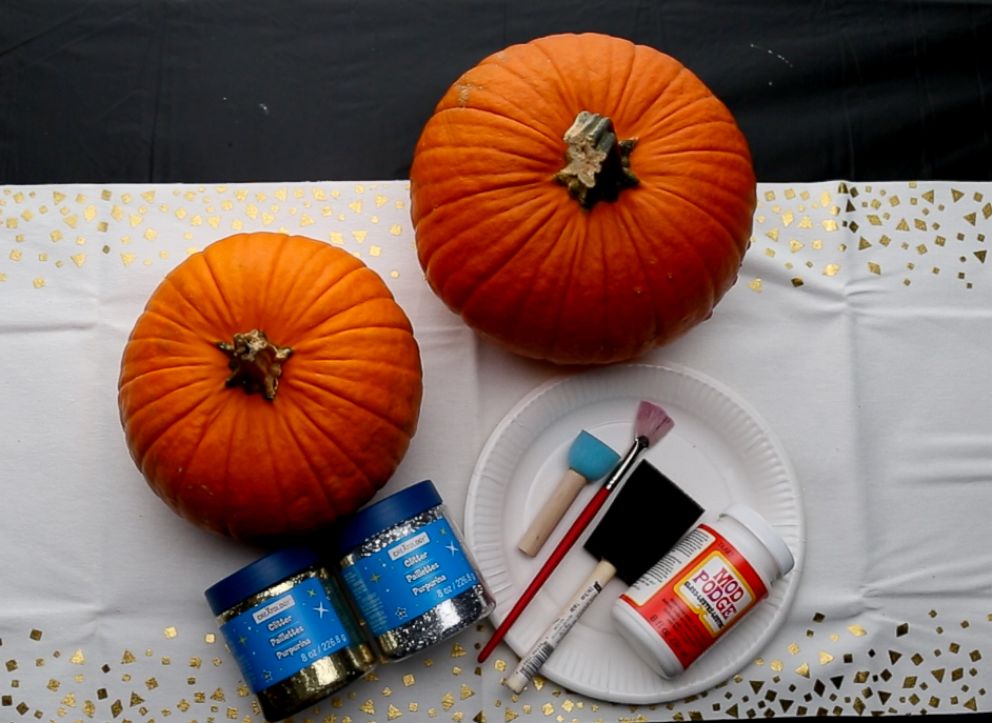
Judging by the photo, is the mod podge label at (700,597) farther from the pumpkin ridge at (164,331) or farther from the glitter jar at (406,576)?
the pumpkin ridge at (164,331)

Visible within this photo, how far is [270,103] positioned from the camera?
2.71 feet

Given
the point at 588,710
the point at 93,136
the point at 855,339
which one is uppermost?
the point at 93,136

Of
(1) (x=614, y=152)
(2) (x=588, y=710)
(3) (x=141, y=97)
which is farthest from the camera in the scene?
(3) (x=141, y=97)

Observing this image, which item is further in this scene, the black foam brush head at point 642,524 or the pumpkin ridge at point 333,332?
the black foam brush head at point 642,524

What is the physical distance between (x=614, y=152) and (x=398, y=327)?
0.66 feet

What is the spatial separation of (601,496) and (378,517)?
0.19m

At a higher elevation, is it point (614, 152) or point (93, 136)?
point (93, 136)

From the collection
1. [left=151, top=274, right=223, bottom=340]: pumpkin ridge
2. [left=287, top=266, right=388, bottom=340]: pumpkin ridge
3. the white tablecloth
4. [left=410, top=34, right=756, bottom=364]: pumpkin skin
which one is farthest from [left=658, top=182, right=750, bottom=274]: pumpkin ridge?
[left=151, top=274, right=223, bottom=340]: pumpkin ridge

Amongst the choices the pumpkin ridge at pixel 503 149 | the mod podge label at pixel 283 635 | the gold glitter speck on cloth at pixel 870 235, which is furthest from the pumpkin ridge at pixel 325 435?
the gold glitter speck on cloth at pixel 870 235

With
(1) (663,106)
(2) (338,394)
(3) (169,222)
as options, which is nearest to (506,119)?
(1) (663,106)

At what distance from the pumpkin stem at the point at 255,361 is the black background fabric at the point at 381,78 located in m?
0.26

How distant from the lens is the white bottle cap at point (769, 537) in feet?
2.24

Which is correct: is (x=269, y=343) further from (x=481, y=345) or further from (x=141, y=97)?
(x=141, y=97)

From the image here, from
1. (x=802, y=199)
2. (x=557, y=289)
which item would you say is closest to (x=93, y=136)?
(x=557, y=289)
